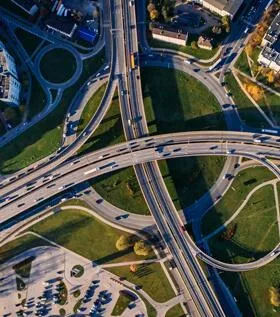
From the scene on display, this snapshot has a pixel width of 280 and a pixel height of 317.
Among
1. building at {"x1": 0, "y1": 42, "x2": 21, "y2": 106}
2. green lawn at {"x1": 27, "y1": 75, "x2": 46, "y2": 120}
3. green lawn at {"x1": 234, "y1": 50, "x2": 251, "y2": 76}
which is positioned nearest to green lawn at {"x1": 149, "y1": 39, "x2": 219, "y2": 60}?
green lawn at {"x1": 234, "y1": 50, "x2": 251, "y2": 76}

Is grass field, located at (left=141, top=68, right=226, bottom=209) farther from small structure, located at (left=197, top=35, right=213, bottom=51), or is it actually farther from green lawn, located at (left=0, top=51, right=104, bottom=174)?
green lawn, located at (left=0, top=51, right=104, bottom=174)

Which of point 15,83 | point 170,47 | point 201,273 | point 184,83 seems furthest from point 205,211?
point 15,83

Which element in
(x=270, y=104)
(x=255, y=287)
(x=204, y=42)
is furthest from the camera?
(x=204, y=42)

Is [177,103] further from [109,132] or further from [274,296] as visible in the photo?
[274,296]

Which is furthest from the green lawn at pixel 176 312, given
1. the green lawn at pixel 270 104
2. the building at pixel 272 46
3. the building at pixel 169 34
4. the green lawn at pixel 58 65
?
the building at pixel 169 34

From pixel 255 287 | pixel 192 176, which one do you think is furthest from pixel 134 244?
pixel 255 287

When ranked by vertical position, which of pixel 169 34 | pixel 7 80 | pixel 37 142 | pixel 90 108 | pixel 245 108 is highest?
pixel 7 80
